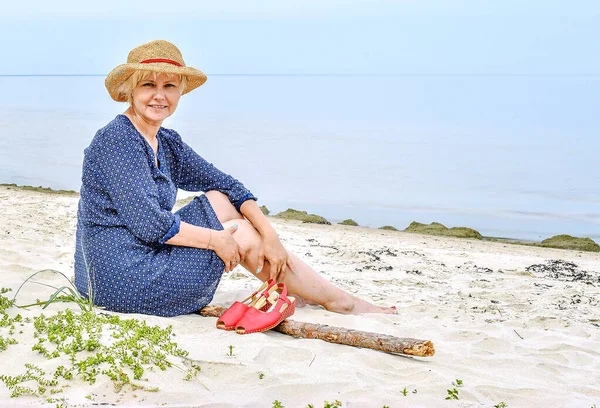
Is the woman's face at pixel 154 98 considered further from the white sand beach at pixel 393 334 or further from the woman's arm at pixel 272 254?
the white sand beach at pixel 393 334

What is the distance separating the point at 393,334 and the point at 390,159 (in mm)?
10600

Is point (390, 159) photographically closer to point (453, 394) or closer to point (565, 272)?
point (565, 272)

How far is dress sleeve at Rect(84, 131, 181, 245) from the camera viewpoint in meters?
3.68

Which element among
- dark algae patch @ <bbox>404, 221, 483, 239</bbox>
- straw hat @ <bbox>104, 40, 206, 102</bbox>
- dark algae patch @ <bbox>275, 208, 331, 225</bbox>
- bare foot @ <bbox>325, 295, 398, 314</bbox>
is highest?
straw hat @ <bbox>104, 40, 206, 102</bbox>

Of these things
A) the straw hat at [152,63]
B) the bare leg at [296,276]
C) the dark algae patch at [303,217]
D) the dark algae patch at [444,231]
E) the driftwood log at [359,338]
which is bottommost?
the driftwood log at [359,338]

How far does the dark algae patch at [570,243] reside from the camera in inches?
307

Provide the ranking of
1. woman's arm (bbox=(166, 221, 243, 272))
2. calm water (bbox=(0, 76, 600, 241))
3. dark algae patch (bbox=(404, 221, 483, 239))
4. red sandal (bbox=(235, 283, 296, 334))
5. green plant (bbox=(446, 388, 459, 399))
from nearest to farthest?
green plant (bbox=(446, 388, 459, 399)) < red sandal (bbox=(235, 283, 296, 334)) < woman's arm (bbox=(166, 221, 243, 272)) < dark algae patch (bbox=(404, 221, 483, 239)) < calm water (bbox=(0, 76, 600, 241))

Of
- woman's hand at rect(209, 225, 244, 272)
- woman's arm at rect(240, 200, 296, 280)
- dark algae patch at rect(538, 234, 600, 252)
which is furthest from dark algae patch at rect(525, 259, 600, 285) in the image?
woman's hand at rect(209, 225, 244, 272)

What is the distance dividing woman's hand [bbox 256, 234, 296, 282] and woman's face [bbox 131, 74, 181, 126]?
888 mm

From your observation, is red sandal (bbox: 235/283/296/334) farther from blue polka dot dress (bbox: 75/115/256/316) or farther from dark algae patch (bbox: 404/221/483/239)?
dark algae patch (bbox: 404/221/483/239)

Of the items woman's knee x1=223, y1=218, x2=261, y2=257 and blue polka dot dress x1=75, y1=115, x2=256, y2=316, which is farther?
woman's knee x1=223, y1=218, x2=261, y2=257

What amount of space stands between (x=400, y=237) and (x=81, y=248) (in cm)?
430

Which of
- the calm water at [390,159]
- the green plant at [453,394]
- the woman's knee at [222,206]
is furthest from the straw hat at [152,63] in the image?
the calm water at [390,159]

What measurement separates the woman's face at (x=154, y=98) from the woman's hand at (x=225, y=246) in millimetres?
693
